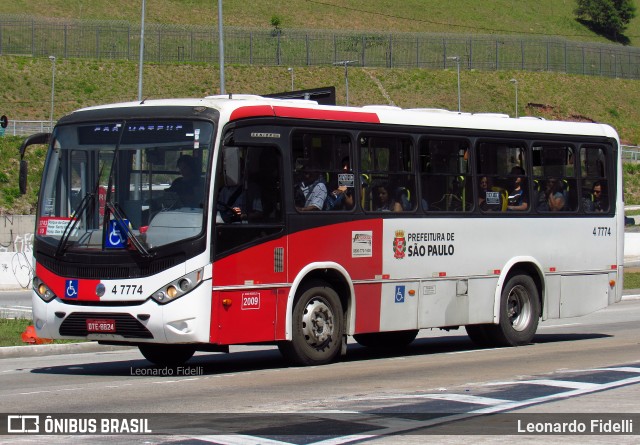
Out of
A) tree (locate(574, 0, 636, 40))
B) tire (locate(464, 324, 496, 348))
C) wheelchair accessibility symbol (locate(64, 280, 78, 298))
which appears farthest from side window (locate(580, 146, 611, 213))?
tree (locate(574, 0, 636, 40))

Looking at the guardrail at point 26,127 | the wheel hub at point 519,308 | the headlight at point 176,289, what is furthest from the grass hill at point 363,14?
the headlight at point 176,289

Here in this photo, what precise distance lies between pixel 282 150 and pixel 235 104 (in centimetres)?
87

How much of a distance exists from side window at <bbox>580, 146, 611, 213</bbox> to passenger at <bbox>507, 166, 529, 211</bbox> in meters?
1.50

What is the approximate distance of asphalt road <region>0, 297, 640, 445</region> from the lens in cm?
953

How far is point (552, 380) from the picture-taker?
13016 mm

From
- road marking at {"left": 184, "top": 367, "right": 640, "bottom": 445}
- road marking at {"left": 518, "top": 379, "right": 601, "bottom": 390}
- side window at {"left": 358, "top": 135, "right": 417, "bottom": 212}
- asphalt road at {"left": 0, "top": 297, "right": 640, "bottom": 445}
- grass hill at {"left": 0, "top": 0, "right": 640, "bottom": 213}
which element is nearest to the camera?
road marking at {"left": 184, "top": 367, "right": 640, "bottom": 445}

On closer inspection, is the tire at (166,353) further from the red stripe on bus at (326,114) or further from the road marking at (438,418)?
the road marking at (438,418)

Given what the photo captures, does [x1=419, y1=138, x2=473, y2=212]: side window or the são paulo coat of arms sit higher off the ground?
[x1=419, y1=138, x2=473, y2=212]: side window

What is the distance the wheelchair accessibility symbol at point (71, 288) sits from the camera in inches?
A: 545

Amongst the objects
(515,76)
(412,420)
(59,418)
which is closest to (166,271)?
(59,418)

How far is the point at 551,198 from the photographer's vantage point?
734 inches

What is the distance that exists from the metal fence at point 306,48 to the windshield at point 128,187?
7794 centimetres

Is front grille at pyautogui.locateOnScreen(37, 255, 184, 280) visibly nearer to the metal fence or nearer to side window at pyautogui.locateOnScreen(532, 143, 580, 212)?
side window at pyautogui.locateOnScreen(532, 143, 580, 212)

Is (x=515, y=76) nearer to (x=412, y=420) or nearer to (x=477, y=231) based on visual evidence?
(x=477, y=231)
